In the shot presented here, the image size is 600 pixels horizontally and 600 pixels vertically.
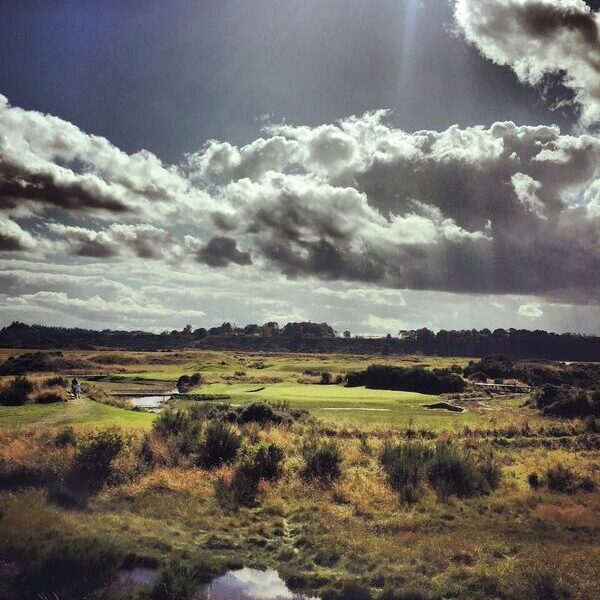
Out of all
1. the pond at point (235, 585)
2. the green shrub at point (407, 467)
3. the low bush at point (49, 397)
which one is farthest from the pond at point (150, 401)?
the pond at point (235, 585)

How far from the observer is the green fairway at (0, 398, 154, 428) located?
92.3 ft

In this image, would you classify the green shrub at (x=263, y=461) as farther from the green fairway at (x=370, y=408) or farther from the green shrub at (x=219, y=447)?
the green fairway at (x=370, y=408)

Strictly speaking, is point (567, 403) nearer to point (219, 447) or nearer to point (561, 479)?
point (561, 479)

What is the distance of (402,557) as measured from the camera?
47.0 feet

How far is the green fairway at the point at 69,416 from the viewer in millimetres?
28144

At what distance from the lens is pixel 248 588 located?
1309 cm

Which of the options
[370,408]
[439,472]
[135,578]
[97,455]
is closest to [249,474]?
[97,455]

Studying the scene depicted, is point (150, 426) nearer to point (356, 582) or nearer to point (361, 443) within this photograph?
point (361, 443)

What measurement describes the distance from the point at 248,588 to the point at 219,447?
36.7ft

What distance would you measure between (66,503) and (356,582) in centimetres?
958

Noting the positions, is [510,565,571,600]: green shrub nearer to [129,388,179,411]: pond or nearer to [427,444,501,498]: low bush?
[427,444,501,498]: low bush

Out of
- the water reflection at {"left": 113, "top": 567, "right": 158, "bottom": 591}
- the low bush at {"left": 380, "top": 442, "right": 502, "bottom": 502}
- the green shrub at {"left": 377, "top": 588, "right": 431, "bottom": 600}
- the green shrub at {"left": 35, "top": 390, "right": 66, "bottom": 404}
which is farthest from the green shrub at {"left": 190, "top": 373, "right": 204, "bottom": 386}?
the green shrub at {"left": 377, "top": 588, "right": 431, "bottom": 600}

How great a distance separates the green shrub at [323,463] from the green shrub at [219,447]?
289 cm

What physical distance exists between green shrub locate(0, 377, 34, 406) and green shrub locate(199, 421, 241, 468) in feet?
49.7
